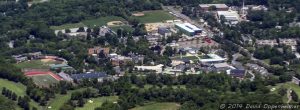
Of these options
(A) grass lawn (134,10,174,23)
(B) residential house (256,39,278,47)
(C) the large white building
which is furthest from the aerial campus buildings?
(B) residential house (256,39,278,47)

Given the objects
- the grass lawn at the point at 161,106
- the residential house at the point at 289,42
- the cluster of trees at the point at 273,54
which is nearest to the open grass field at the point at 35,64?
the grass lawn at the point at 161,106

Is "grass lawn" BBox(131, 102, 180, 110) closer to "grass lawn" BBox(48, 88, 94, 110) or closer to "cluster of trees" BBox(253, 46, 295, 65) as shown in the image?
"grass lawn" BBox(48, 88, 94, 110)

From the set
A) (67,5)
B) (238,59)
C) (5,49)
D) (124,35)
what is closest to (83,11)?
(67,5)

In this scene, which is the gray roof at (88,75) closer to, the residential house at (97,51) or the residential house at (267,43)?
the residential house at (97,51)

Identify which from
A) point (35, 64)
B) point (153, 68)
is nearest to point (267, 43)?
point (153, 68)

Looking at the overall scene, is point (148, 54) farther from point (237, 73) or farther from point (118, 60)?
point (237, 73)

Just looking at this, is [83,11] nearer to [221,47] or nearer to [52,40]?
[52,40]
